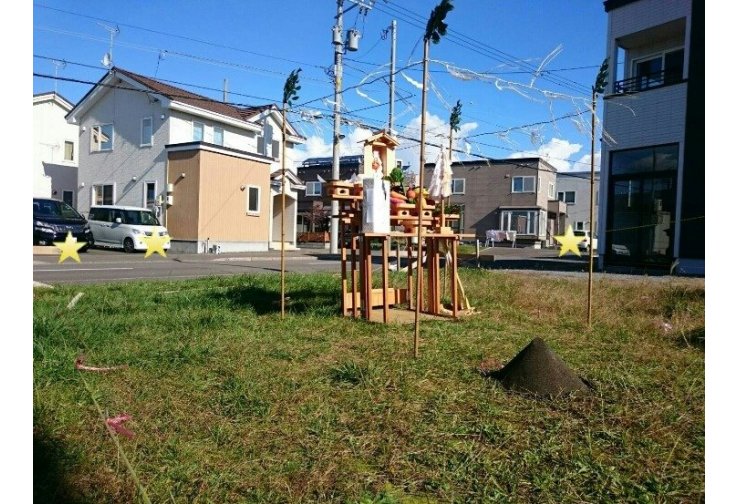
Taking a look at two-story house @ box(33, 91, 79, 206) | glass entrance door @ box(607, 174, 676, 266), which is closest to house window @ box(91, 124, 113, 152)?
two-story house @ box(33, 91, 79, 206)

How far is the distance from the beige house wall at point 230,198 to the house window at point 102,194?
5.62 m

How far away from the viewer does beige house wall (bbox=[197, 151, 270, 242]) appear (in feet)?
67.5

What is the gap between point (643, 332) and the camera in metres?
5.11

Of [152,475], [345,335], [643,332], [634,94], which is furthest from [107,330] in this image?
Answer: [634,94]

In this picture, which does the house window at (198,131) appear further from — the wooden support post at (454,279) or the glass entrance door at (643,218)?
the wooden support post at (454,279)

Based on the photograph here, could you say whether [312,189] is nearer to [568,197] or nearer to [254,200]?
[254,200]

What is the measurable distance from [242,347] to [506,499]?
2713 millimetres

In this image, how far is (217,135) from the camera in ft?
77.6

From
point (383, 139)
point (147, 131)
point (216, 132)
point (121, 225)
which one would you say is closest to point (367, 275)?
point (383, 139)

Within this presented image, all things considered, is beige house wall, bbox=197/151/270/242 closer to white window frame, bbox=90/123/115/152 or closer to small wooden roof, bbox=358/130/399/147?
white window frame, bbox=90/123/115/152

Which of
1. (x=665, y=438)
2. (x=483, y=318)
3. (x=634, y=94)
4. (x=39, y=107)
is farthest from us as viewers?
(x=39, y=107)

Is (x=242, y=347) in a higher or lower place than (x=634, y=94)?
lower

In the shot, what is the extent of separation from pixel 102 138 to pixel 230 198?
7044 mm

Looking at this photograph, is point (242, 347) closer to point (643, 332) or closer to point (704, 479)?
point (704, 479)
